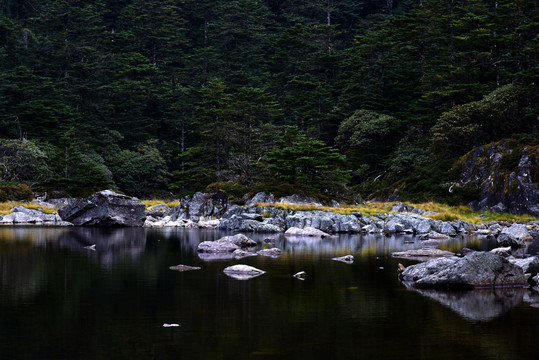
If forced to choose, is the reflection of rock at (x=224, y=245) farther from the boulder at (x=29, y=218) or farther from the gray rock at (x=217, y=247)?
the boulder at (x=29, y=218)

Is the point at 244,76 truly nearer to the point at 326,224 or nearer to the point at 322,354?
the point at 326,224

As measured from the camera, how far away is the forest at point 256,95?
5450 cm

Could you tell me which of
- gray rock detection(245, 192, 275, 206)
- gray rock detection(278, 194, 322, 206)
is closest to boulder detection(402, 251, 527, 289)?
gray rock detection(278, 194, 322, 206)

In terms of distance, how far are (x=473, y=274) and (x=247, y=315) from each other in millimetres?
7582

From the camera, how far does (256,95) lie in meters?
62.1

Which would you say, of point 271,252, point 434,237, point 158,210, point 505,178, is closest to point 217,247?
point 271,252

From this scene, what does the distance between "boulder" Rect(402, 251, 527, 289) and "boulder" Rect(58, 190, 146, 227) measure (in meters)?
31.9

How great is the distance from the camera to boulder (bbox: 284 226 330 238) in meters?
37.5

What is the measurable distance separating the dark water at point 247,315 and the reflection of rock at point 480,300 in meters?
0.03

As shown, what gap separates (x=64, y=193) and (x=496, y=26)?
48.6 m

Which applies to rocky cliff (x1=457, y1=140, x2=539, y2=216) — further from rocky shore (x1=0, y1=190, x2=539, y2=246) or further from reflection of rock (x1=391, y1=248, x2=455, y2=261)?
reflection of rock (x1=391, y1=248, x2=455, y2=261)

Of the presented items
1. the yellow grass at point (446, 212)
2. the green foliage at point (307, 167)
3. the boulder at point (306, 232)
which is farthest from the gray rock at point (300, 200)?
the boulder at point (306, 232)

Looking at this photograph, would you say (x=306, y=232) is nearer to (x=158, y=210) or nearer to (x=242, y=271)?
(x=242, y=271)

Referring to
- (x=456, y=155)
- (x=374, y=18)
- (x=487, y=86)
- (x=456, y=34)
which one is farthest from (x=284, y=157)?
(x=374, y=18)
